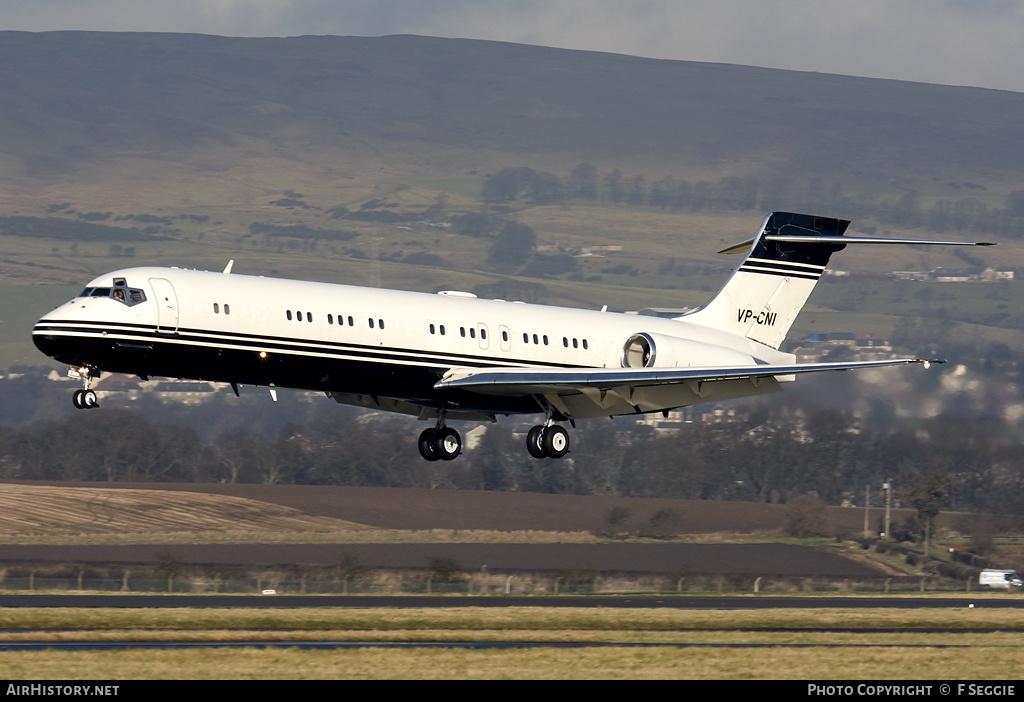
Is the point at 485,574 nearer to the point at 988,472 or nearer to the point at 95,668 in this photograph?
the point at 988,472

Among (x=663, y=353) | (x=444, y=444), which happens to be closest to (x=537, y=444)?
(x=444, y=444)

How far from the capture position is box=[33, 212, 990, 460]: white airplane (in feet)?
103

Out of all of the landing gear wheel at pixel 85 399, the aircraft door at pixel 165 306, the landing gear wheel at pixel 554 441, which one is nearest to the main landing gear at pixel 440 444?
the landing gear wheel at pixel 554 441

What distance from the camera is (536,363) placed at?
1449 inches

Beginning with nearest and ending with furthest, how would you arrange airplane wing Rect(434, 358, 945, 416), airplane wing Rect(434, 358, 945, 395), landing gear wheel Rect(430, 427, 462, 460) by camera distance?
airplane wing Rect(434, 358, 945, 395)
airplane wing Rect(434, 358, 945, 416)
landing gear wheel Rect(430, 427, 462, 460)

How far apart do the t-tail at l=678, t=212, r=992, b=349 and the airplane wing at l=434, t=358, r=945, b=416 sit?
3868 millimetres

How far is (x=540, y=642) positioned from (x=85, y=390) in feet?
36.8

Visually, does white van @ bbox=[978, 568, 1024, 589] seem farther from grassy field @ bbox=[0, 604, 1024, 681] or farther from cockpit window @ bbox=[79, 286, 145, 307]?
cockpit window @ bbox=[79, 286, 145, 307]

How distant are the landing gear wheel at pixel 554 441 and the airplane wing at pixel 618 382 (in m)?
0.69

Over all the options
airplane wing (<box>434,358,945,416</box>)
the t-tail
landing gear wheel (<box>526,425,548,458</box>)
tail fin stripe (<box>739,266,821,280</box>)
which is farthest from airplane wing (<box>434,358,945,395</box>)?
tail fin stripe (<box>739,266,821,280</box>)

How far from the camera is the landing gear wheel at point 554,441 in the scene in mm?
37312
